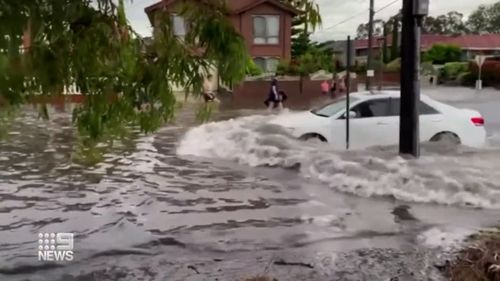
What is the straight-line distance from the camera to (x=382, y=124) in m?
14.9

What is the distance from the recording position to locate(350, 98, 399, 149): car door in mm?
14852

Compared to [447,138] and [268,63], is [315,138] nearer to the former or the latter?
[447,138]

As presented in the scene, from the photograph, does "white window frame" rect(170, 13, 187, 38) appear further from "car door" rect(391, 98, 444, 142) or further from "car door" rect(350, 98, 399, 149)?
"car door" rect(391, 98, 444, 142)

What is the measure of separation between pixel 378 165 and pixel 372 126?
282 centimetres

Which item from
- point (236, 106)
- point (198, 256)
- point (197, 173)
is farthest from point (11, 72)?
point (236, 106)

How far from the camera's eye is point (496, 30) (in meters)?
117

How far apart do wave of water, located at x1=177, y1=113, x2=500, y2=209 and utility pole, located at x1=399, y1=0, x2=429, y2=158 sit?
42 centimetres

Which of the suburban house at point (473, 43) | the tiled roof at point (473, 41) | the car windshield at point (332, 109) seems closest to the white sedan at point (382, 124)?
the car windshield at point (332, 109)

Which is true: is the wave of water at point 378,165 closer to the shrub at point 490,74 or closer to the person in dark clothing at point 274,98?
the person in dark clothing at point 274,98

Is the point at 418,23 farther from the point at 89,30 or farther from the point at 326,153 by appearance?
the point at 89,30

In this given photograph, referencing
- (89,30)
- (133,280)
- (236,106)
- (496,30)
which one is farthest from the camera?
(496,30)

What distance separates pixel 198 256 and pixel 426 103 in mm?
9447

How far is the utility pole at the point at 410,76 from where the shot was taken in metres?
12.3

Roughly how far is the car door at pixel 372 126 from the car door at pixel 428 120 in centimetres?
14
